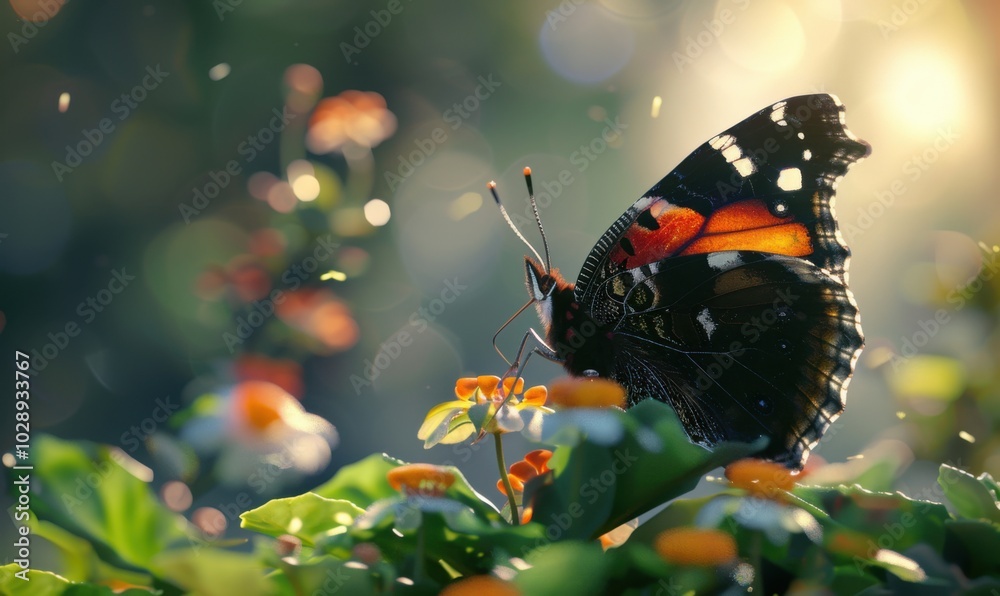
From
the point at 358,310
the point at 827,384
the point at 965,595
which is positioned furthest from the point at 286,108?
the point at 965,595

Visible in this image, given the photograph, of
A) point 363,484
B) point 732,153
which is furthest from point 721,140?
point 363,484

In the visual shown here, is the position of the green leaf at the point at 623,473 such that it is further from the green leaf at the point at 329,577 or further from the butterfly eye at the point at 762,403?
the butterfly eye at the point at 762,403

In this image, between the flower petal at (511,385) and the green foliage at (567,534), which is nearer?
the green foliage at (567,534)

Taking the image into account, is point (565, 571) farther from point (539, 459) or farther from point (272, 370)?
point (272, 370)

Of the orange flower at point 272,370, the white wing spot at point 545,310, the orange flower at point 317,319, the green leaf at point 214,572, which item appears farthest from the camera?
the orange flower at point 317,319

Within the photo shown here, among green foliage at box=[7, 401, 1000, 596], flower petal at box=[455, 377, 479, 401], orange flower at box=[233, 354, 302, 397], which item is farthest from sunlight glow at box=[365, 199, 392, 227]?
green foliage at box=[7, 401, 1000, 596]

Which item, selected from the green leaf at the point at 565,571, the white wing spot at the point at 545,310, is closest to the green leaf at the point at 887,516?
the green leaf at the point at 565,571

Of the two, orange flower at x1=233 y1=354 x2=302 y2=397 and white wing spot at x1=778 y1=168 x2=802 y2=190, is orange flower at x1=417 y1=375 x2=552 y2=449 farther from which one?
orange flower at x1=233 y1=354 x2=302 y2=397
